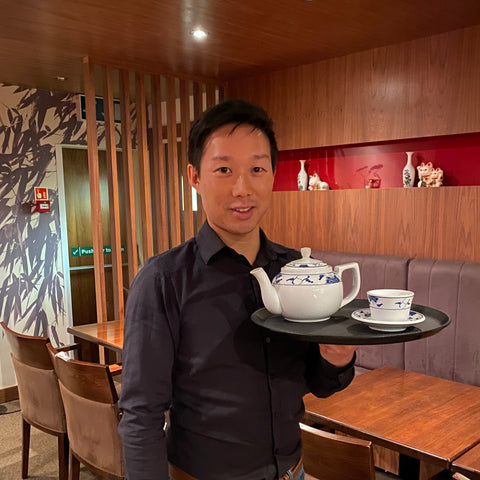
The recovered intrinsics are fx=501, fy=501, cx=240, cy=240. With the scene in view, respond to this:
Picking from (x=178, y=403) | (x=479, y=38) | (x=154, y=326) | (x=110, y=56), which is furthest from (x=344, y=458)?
(x=110, y=56)

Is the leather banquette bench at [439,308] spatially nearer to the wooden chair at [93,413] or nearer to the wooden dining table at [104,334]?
→ the wooden dining table at [104,334]

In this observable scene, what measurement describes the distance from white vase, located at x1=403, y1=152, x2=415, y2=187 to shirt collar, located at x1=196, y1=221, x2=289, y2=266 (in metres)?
2.12

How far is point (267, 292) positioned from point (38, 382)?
1.93 metres

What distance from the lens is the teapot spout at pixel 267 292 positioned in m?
1.08

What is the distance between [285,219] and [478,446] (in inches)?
91.2

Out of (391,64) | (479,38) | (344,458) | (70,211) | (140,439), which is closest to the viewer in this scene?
(140,439)

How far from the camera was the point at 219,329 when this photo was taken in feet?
3.44

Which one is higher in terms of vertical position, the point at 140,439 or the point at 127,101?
the point at 127,101

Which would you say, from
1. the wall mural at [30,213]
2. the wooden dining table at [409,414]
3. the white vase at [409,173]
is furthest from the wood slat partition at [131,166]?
the wooden dining table at [409,414]

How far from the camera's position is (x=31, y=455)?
10.3ft

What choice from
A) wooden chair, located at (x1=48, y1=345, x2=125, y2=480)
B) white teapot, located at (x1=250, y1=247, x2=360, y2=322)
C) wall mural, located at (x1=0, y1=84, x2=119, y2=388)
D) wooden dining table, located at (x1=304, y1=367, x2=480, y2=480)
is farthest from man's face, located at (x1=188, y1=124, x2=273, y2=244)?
wall mural, located at (x1=0, y1=84, x2=119, y2=388)

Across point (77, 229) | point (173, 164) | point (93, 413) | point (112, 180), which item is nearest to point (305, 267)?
point (93, 413)

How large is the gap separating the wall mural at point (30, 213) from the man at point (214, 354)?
3.39m

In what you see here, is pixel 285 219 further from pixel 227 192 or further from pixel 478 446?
pixel 227 192
